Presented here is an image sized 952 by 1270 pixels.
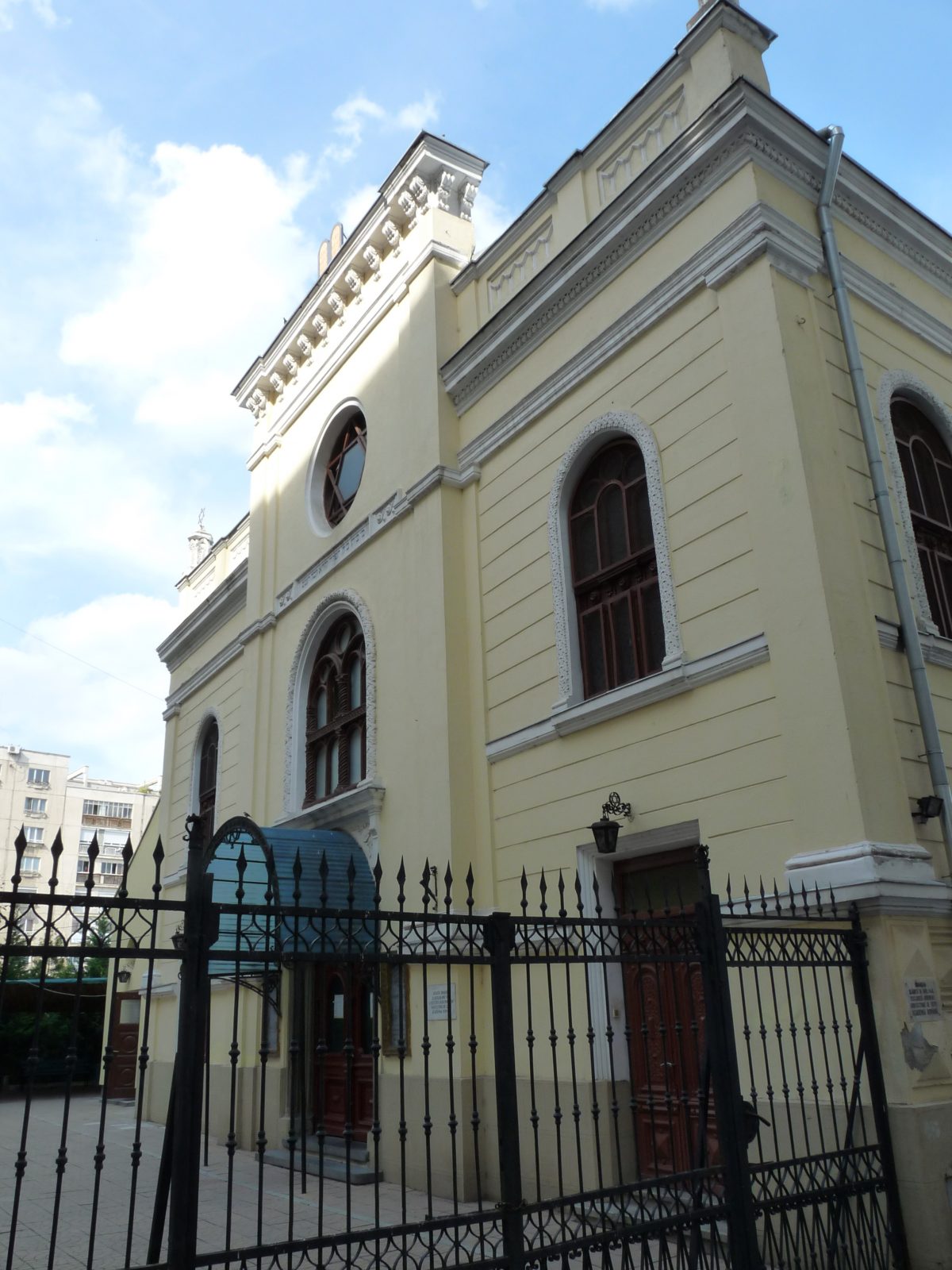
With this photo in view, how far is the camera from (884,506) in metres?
7.84

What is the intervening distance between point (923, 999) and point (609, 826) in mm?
2582

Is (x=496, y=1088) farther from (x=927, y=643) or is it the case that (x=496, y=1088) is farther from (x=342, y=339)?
(x=342, y=339)

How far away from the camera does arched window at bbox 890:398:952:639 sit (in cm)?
879

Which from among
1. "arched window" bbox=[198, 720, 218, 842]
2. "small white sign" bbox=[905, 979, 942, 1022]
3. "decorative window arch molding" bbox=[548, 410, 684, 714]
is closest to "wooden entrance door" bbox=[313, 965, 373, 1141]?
"decorative window arch molding" bbox=[548, 410, 684, 714]

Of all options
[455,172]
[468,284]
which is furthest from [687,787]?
[455,172]

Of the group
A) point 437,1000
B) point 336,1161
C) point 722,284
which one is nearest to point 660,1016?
point 437,1000

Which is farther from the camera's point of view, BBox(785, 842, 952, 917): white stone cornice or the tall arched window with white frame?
the tall arched window with white frame

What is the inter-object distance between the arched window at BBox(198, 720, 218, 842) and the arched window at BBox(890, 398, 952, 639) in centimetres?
1172

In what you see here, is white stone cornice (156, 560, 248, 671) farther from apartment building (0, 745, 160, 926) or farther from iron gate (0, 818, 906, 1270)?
apartment building (0, 745, 160, 926)

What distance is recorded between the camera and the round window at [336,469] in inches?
551

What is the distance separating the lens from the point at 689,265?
8680 mm

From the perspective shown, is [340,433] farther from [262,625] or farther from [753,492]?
[753,492]

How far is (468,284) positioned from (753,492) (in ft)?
18.5

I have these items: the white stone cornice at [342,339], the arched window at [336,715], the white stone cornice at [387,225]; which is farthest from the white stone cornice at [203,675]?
the white stone cornice at [387,225]
